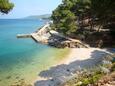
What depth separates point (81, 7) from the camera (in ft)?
142

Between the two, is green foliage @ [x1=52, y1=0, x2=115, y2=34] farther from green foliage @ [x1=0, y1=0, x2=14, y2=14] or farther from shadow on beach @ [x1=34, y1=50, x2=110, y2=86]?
green foliage @ [x1=0, y1=0, x2=14, y2=14]

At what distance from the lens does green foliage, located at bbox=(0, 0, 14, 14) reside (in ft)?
53.1

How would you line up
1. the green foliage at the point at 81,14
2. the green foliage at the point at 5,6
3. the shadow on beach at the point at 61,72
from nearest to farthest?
the green foliage at the point at 5,6 < the shadow on beach at the point at 61,72 < the green foliage at the point at 81,14

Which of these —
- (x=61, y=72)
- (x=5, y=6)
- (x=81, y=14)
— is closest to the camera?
(x=5, y=6)

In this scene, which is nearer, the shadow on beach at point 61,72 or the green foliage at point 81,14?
the shadow on beach at point 61,72

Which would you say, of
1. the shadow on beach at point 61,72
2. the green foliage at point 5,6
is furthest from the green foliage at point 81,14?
the green foliage at point 5,6

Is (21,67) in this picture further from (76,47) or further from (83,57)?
(76,47)

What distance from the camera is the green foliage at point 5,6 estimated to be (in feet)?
53.1

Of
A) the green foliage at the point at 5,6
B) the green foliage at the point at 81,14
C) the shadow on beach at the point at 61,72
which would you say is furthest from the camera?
the green foliage at the point at 81,14

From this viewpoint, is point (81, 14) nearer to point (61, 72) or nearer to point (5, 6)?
point (61, 72)

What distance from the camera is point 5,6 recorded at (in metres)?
16.3

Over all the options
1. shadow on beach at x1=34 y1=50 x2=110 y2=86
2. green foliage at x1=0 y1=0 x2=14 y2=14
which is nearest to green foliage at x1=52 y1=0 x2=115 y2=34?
shadow on beach at x1=34 y1=50 x2=110 y2=86

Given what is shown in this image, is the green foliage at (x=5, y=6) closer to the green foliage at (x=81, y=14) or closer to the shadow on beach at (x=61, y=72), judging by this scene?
the shadow on beach at (x=61, y=72)

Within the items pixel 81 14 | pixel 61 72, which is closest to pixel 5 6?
pixel 61 72
